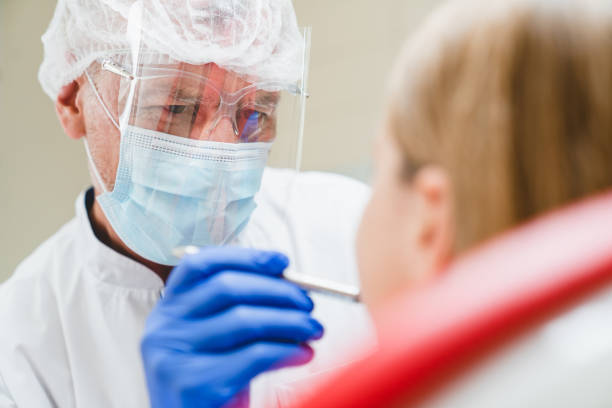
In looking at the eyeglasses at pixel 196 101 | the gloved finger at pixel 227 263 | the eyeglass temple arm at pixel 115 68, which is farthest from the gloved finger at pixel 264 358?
the eyeglass temple arm at pixel 115 68

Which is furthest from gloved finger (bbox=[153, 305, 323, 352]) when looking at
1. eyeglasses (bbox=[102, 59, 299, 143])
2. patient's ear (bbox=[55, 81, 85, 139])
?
patient's ear (bbox=[55, 81, 85, 139])

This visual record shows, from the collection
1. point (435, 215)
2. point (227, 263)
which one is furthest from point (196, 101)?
point (435, 215)

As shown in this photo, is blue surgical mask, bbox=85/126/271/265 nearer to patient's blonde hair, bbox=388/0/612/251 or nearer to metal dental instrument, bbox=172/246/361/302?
metal dental instrument, bbox=172/246/361/302

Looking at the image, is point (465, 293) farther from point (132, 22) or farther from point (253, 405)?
point (132, 22)

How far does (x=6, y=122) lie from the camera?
78.7 inches

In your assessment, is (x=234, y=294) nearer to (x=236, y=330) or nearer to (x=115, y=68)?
(x=236, y=330)

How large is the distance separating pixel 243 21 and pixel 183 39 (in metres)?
0.11

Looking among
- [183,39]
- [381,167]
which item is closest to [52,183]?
[183,39]

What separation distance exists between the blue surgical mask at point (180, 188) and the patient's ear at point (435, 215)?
453mm

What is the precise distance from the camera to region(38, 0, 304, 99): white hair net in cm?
87

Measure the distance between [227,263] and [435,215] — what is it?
0.34m

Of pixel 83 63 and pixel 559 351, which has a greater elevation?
pixel 83 63

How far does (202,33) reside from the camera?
0.87m

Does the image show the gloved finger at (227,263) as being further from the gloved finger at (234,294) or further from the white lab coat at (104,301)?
the white lab coat at (104,301)
